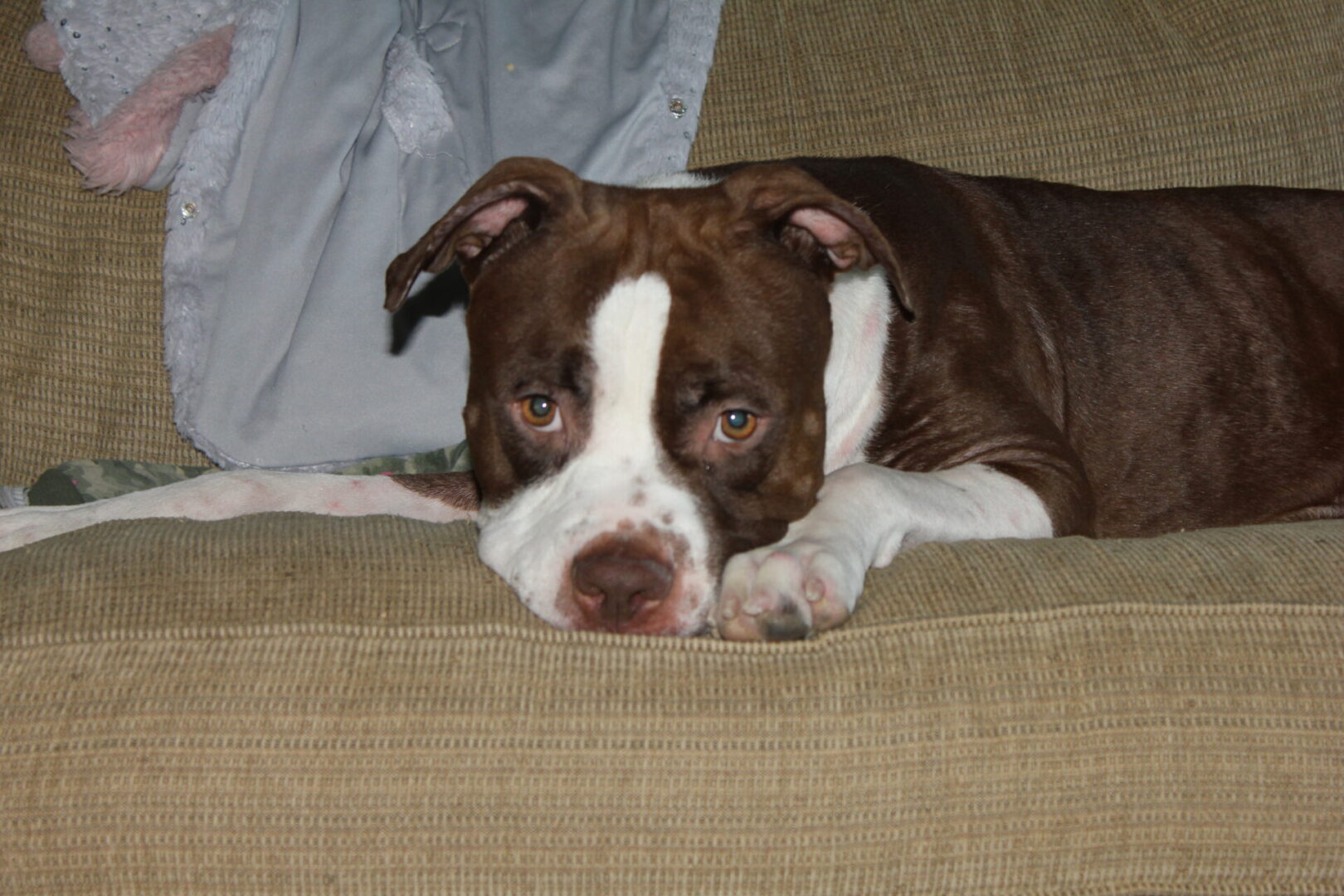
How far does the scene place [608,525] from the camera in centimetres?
254

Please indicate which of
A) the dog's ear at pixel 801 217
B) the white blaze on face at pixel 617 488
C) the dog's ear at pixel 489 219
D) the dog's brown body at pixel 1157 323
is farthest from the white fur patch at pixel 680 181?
the white blaze on face at pixel 617 488

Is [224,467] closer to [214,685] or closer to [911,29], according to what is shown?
[214,685]

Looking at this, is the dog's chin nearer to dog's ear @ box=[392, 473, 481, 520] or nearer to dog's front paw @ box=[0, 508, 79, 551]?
dog's ear @ box=[392, 473, 481, 520]

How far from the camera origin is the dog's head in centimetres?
254

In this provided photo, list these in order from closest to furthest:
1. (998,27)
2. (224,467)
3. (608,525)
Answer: (608,525), (224,467), (998,27)

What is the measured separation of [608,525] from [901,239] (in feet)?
4.11

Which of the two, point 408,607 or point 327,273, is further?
point 327,273

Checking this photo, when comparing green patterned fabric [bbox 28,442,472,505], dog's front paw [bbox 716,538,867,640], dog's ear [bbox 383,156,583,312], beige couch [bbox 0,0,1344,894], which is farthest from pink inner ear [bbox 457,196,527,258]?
dog's front paw [bbox 716,538,867,640]

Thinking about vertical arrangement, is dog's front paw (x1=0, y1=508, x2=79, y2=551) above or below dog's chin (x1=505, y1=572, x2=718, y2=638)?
below

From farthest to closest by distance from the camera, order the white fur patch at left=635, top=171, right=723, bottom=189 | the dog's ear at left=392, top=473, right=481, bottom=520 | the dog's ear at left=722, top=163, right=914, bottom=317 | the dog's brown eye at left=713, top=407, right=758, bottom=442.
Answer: the dog's ear at left=392, top=473, right=481, bottom=520
the white fur patch at left=635, top=171, right=723, bottom=189
the dog's ear at left=722, top=163, right=914, bottom=317
the dog's brown eye at left=713, top=407, right=758, bottom=442

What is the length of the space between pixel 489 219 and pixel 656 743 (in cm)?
133

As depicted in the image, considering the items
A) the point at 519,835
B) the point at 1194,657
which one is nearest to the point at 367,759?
A: the point at 519,835

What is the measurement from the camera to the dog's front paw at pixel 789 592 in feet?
7.75

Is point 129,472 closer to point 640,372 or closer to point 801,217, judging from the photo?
point 640,372
